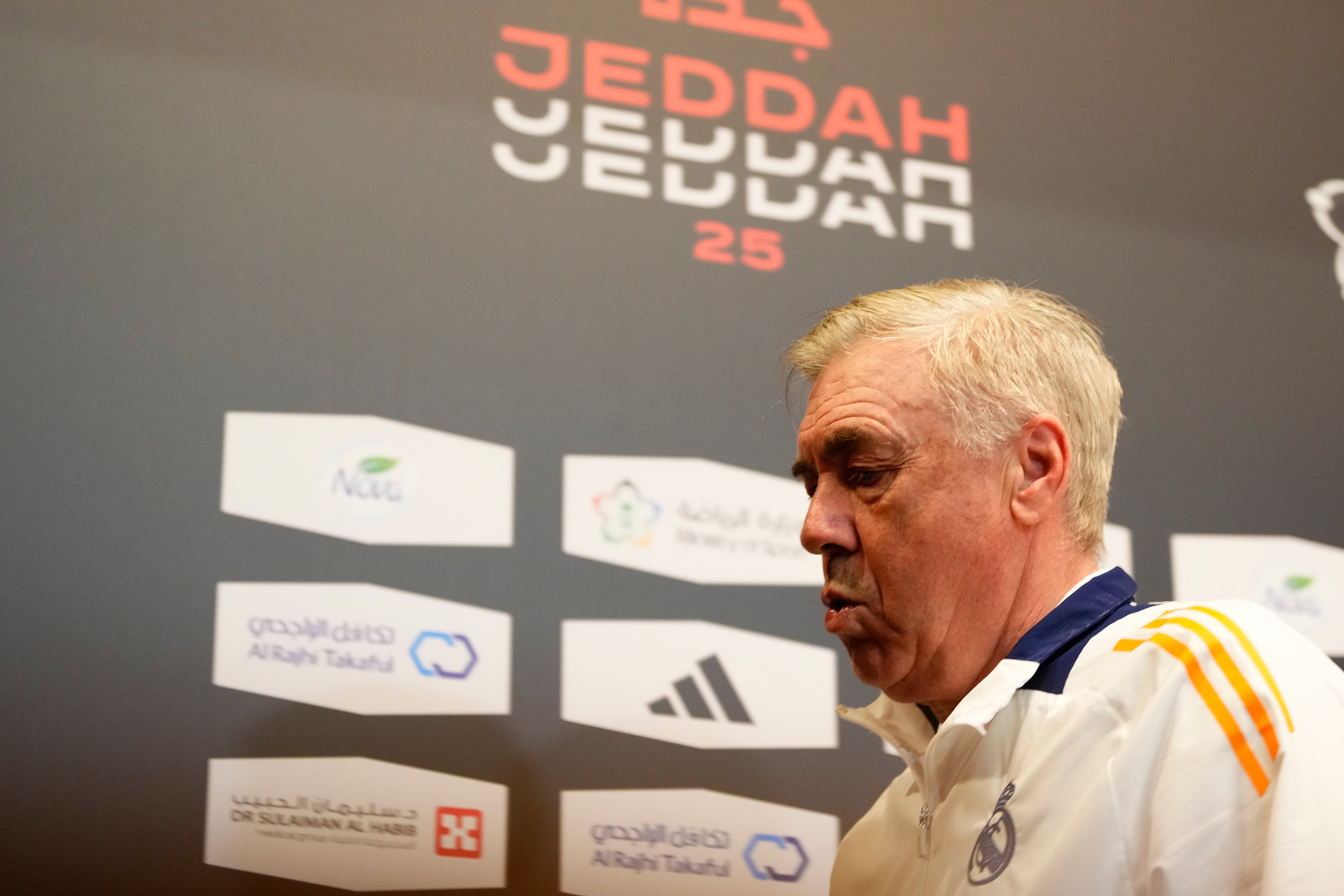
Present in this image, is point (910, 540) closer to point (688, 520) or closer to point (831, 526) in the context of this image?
point (831, 526)

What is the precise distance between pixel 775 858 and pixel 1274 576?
100 centimetres

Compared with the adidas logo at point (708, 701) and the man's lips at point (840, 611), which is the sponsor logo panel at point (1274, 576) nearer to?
the adidas logo at point (708, 701)

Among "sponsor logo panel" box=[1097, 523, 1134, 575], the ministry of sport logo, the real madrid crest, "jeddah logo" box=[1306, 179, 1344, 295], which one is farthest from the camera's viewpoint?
"jeddah logo" box=[1306, 179, 1344, 295]

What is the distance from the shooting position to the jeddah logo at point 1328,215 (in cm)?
207

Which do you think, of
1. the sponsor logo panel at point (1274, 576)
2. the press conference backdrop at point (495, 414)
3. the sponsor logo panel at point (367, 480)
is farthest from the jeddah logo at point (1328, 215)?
the sponsor logo panel at point (367, 480)

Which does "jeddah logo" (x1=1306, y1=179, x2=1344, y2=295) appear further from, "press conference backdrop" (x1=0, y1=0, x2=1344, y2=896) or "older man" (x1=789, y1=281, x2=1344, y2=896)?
"older man" (x1=789, y1=281, x2=1344, y2=896)

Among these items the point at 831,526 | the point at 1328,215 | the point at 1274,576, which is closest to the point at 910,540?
the point at 831,526

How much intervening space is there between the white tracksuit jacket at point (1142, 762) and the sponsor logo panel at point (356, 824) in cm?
67

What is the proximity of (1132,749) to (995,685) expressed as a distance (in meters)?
0.15

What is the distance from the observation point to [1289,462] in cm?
198

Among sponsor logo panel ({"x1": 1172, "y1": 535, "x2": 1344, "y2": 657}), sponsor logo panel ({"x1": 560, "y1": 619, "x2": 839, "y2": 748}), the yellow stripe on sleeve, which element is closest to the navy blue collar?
the yellow stripe on sleeve

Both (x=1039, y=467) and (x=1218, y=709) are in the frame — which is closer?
(x=1218, y=709)

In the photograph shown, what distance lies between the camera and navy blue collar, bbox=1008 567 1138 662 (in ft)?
3.32

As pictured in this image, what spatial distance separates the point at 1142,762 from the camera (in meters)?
0.85
